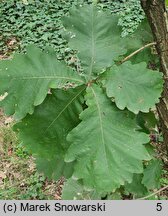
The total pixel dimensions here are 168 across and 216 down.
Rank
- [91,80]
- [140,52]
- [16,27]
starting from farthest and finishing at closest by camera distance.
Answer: [16,27] → [140,52] → [91,80]

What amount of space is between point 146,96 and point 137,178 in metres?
0.54

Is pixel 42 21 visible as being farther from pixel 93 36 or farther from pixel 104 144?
pixel 104 144

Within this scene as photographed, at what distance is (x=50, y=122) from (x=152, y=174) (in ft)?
2.13

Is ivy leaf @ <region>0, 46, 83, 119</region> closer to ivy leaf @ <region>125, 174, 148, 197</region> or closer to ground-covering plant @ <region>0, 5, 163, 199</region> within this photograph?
ground-covering plant @ <region>0, 5, 163, 199</region>

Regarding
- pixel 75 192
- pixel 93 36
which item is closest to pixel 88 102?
pixel 93 36

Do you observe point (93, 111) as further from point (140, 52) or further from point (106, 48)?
point (140, 52)

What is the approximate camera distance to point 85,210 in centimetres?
172

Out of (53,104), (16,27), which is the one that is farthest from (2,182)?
(16,27)

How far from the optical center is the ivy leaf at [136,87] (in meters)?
1.41

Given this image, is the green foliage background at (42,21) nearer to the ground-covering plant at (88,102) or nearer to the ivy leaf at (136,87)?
the ground-covering plant at (88,102)

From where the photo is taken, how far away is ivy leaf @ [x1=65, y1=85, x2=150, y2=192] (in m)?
1.41

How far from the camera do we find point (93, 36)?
1.60 meters

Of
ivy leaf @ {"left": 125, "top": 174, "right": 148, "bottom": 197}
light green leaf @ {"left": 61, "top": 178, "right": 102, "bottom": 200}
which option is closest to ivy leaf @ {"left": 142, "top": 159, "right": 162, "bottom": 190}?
ivy leaf @ {"left": 125, "top": 174, "right": 148, "bottom": 197}

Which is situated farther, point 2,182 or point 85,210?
point 2,182
